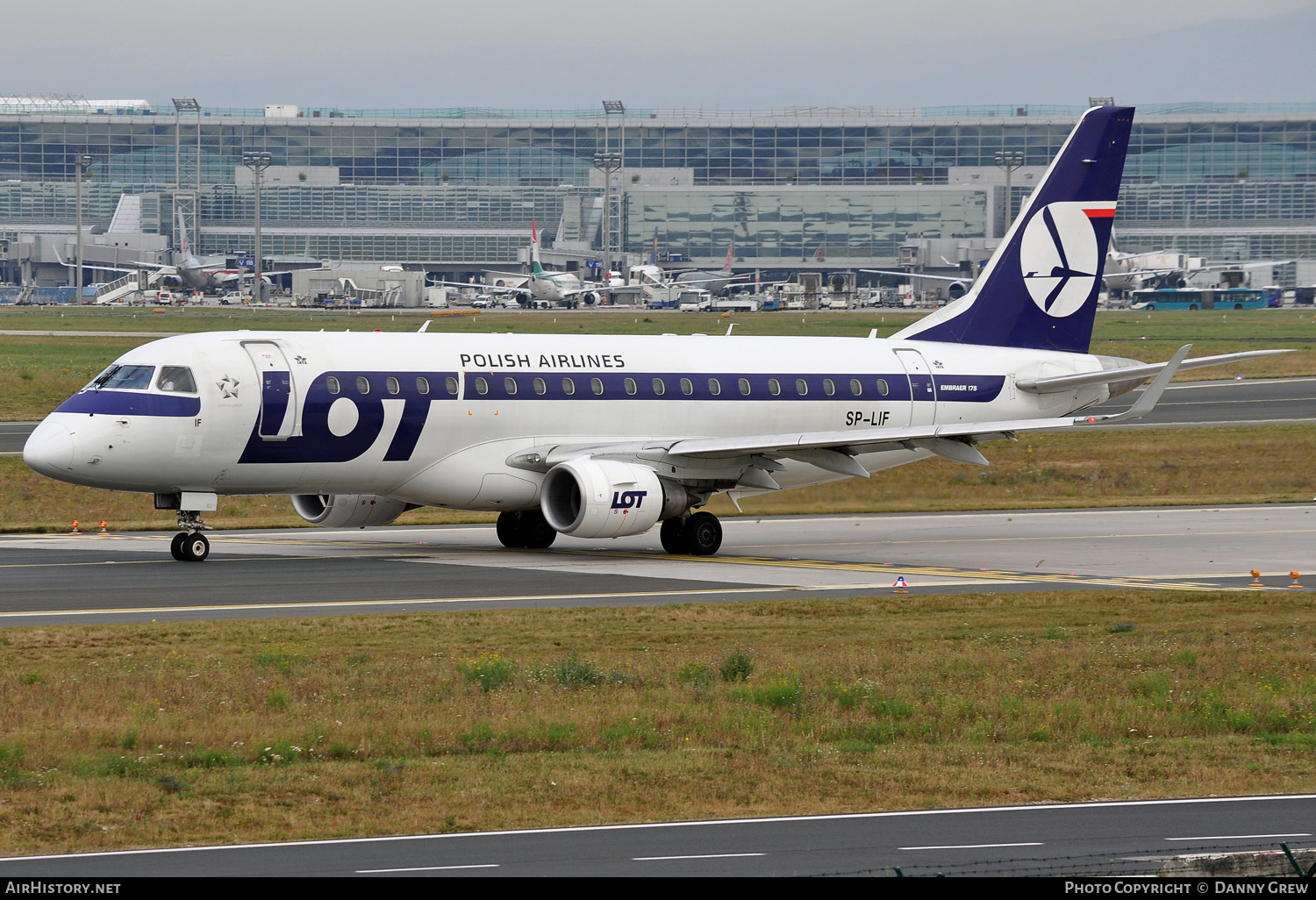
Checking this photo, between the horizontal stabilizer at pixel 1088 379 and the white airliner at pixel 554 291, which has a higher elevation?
the white airliner at pixel 554 291

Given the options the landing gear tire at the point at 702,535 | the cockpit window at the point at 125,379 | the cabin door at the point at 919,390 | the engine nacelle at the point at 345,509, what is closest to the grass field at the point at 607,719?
the cockpit window at the point at 125,379

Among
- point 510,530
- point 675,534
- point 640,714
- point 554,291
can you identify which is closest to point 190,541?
point 510,530

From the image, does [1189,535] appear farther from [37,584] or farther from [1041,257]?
[37,584]

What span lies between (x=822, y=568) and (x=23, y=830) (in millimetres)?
21766

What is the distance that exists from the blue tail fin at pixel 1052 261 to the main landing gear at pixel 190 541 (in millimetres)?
18639

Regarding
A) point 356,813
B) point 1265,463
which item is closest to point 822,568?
point 356,813

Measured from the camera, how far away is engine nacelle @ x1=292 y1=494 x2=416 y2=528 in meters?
36.2

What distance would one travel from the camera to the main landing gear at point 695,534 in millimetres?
36000

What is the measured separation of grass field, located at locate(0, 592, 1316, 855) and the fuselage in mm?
7922

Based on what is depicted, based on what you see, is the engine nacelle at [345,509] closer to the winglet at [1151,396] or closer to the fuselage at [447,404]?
the fuselage at [447,404]

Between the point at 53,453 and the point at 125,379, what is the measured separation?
213 cm

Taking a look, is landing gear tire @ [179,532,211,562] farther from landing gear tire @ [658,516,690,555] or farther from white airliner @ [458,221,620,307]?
white airliner @ [458,221,620,307]

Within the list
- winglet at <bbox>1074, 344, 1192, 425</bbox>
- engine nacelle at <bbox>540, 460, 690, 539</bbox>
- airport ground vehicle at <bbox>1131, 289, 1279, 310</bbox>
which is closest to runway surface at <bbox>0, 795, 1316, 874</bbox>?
winglet at <bbox>1074, 344, 1192, 425</bbox>

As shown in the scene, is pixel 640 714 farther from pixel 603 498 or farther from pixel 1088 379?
pixel 1088 379
